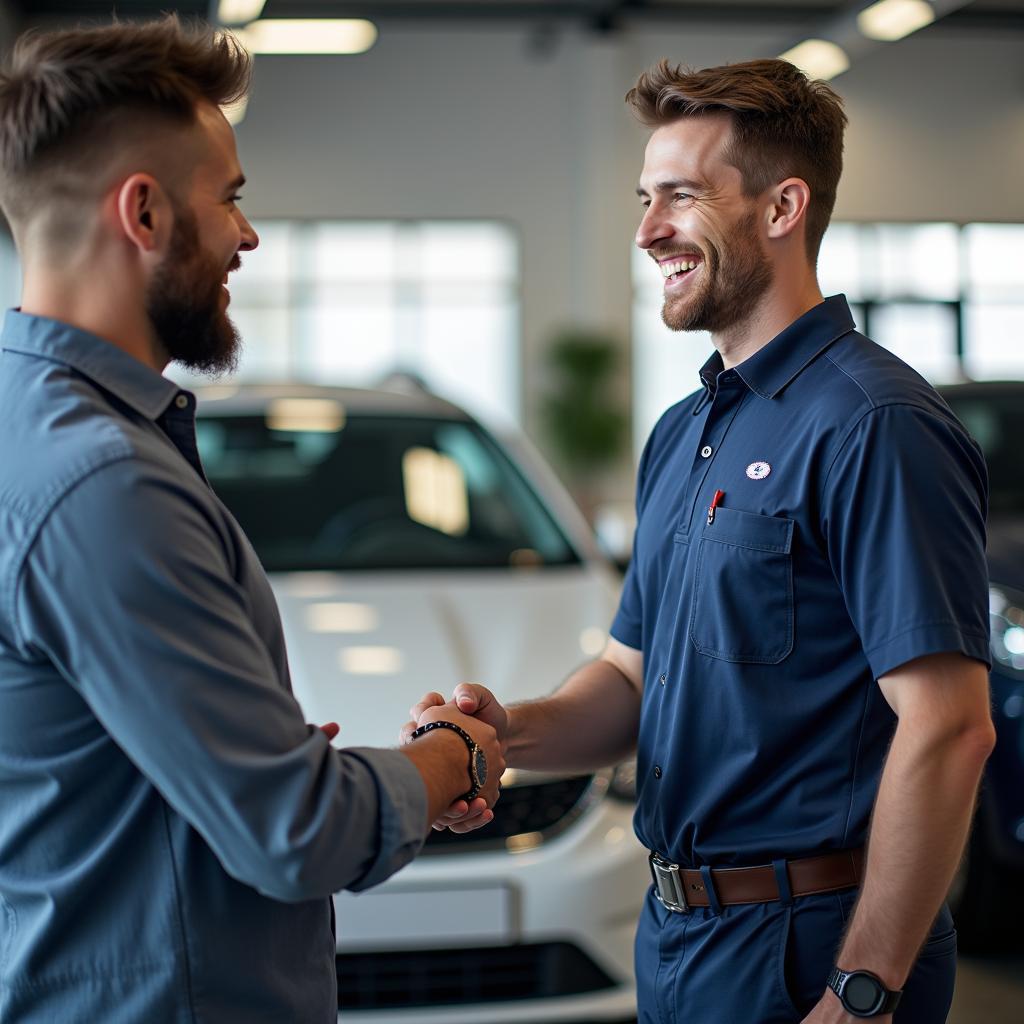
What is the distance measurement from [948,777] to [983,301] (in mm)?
7824

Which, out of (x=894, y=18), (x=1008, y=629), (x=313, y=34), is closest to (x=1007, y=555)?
(x=1008, y=629)

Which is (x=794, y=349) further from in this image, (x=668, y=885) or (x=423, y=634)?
(x=423, y=634)

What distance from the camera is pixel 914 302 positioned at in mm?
10164

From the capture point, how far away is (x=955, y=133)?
6.80m

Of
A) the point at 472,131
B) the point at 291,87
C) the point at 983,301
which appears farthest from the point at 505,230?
the point at 983,301

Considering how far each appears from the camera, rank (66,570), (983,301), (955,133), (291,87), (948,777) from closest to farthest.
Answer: (66,570) → (948,777) → (955,133) → (983,301) → (291,87)

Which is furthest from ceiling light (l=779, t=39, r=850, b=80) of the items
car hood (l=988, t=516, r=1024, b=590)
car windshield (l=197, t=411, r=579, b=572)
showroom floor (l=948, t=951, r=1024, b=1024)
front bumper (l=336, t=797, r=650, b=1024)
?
front bumper (l=336, t=797, r=650, b=1024)

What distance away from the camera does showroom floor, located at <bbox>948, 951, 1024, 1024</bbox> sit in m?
2.95

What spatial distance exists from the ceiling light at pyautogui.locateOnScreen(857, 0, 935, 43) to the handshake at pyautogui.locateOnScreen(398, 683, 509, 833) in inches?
220

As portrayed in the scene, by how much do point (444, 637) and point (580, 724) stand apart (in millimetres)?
1021

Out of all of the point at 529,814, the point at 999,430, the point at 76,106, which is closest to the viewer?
the point at 76,106

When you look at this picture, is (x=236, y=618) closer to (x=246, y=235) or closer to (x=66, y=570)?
(x=66, y=570)

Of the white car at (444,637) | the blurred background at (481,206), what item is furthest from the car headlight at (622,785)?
the blurred background at (481,206)

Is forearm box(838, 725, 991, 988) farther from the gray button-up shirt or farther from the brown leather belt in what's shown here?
the gray button-up shirt
